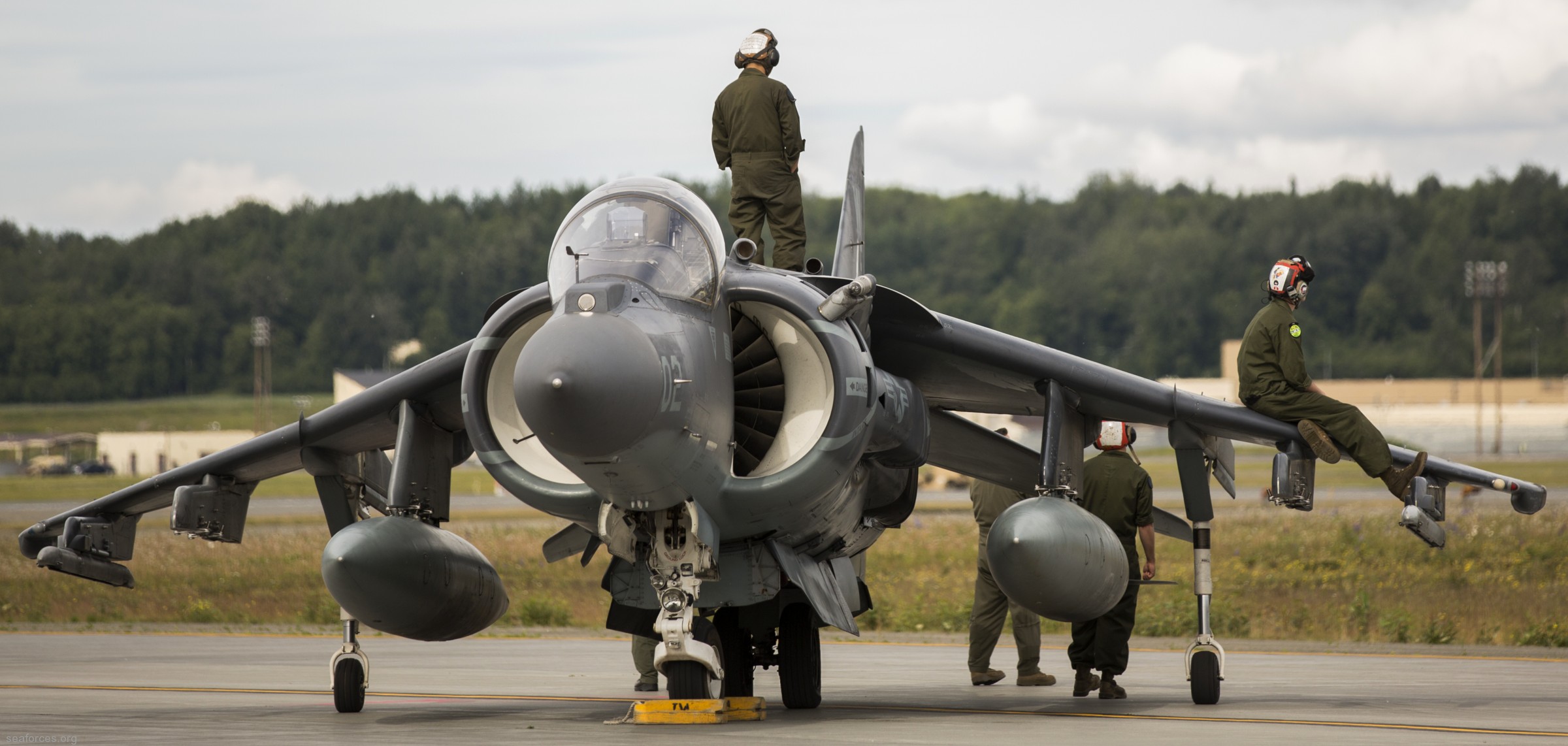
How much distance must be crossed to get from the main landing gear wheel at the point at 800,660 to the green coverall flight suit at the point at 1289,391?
143 inches

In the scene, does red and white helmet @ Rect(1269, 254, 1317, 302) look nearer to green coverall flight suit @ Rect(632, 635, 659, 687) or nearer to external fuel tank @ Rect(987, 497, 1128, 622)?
external fuel tank @ Rect(987, 497, 1128, 622)

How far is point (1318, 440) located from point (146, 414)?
108797 millimetres

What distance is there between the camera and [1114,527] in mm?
12805

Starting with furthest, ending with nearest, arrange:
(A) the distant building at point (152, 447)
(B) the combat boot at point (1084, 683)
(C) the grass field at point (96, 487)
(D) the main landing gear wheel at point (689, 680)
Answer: (A) the distant building at point (152, 447) < (C) the grass field at point (96, 487) < (B) the combat boot at point (1084, 683) < (D) the main landing gear wheel at point (689, 680)

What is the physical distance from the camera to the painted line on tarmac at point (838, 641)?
15898 mm

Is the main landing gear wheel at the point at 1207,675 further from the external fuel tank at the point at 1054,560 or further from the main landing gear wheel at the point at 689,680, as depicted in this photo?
the main landing gear wheel at the point at 689,680

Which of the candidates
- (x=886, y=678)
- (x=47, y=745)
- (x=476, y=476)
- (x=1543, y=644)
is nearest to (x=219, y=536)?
(x=47, y=745)

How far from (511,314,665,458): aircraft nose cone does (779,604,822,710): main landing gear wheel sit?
3.46 m

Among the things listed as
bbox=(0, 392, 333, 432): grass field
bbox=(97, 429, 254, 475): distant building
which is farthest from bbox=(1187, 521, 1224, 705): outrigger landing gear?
bbox=(0, 392, 333, 432): grass field

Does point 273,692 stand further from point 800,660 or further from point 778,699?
point 800,660

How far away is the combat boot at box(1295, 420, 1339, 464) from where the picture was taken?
11.7 metres

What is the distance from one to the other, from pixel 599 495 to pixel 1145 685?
6087mm

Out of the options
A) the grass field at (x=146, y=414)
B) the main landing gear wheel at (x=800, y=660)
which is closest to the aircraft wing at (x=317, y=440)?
the main landing gear wheel at (x=800, y=660)

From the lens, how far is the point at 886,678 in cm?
1405
